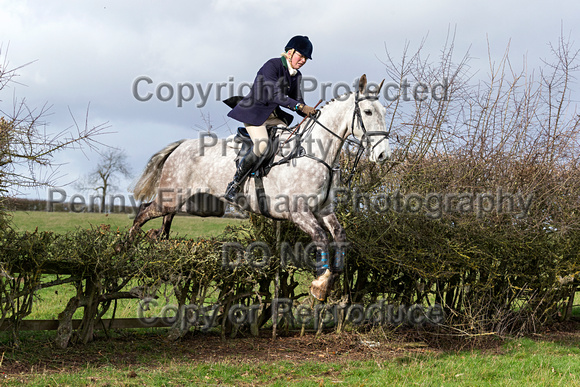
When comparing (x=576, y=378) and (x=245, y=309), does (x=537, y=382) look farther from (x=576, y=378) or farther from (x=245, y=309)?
(x=245, y=309)

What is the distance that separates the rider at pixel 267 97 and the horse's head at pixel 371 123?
575 mm

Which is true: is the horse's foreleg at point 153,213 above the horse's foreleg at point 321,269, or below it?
above

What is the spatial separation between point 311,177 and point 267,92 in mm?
1149

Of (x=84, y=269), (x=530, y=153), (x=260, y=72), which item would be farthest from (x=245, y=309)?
(x=530, y=153)

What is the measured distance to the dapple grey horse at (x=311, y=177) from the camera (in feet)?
18.3

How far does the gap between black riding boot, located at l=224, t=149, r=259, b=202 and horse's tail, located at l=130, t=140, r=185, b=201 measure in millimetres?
1669

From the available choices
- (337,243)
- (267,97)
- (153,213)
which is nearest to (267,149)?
(267,97)

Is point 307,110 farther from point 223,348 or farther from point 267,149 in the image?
point 223,348

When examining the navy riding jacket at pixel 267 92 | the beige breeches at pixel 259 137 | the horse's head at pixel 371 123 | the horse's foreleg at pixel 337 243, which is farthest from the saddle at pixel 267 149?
the horse's head at pixel 371 123

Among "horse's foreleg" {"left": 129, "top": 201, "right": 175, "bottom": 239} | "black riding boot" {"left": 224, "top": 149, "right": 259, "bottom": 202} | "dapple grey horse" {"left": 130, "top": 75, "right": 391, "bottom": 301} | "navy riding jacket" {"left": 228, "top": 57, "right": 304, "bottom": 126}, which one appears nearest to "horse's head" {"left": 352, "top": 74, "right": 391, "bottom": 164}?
"dapple grey horse" {"left": 130, "top": 75, "right": 391, "bottom": 301}

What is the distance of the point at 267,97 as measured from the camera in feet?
20.4

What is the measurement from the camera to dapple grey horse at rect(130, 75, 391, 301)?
559 cm

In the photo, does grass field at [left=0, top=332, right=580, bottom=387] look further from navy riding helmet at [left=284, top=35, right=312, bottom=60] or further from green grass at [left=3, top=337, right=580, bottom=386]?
navy riding helmet at [left=284, top=35, right=312, bottom=60]

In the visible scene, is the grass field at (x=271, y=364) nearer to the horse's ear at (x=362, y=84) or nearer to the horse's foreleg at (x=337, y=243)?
the horse's foreleg at (x=337, y=243)
